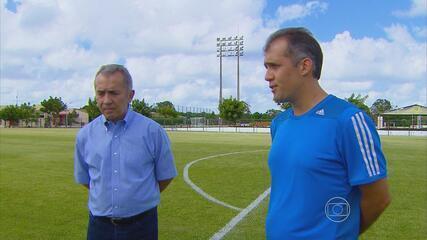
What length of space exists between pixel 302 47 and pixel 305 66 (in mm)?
93

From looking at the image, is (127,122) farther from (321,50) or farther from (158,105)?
(158,105)

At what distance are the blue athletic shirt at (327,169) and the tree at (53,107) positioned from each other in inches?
4877

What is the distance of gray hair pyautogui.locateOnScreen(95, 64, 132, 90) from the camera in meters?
3.54

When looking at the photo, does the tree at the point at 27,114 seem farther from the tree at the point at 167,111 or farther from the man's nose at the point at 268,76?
the man's nose at the point at 268,76

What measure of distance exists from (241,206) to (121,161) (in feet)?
18.9

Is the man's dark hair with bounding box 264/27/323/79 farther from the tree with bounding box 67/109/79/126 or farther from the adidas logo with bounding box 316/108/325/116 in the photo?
the tree with bounding box 67/109/79/126

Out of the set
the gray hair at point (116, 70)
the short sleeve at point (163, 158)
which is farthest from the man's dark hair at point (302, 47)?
the short sleeve at point (163, 158)

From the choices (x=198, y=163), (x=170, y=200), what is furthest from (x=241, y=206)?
(x=198, y=163)

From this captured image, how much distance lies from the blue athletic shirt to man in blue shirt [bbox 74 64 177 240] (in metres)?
1.46

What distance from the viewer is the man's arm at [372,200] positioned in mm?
2385

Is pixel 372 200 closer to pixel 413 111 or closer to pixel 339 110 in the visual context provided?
pixel 339 110

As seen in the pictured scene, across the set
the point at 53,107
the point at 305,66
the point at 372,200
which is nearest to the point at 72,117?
the point at 53,107

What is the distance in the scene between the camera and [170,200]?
973cm

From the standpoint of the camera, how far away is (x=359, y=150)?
2285 mm
